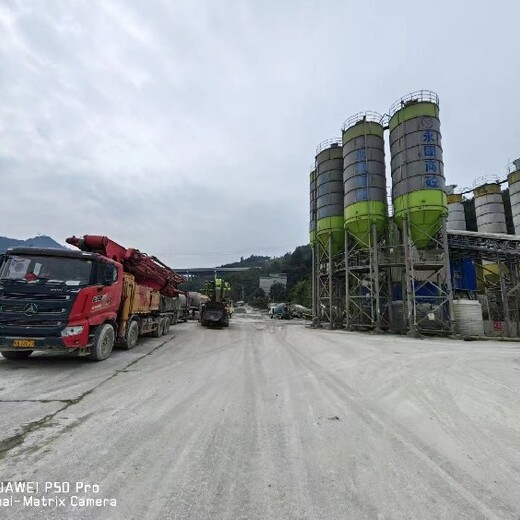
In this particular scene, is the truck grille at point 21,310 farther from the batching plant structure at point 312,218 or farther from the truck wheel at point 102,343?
the batching plant structure at point 312,218

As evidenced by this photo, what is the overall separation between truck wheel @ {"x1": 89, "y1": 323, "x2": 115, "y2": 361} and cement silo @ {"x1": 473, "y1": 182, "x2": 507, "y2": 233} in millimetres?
42362

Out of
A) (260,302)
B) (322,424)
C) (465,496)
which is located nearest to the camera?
(465,496)

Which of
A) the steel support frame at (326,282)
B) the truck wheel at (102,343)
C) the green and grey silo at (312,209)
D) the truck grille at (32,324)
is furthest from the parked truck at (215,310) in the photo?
the truck grille at (32,324)

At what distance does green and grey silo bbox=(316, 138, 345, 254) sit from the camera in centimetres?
2688

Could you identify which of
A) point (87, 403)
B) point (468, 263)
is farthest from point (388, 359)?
point (468, 263)

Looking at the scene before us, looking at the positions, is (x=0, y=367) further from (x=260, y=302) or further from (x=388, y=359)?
(x=260, y=302)

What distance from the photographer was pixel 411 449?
147 inches

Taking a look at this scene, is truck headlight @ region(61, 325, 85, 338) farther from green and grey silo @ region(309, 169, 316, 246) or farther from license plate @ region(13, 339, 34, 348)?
green and grey silo @ region(309, 169, 316, 246)

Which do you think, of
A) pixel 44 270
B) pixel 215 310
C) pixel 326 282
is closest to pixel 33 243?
pixel 215 310

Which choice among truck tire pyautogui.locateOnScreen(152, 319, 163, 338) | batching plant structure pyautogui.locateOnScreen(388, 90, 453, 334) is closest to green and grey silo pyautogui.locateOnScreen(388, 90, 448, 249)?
batching plant structure pyautogui.locateOnScreen(388, 90, 453, 334)

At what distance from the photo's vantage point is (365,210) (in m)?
23.1

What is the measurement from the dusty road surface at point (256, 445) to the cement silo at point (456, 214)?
41.9 meters

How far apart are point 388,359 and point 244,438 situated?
7473 millimetres

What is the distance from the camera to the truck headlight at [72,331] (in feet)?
24.2
